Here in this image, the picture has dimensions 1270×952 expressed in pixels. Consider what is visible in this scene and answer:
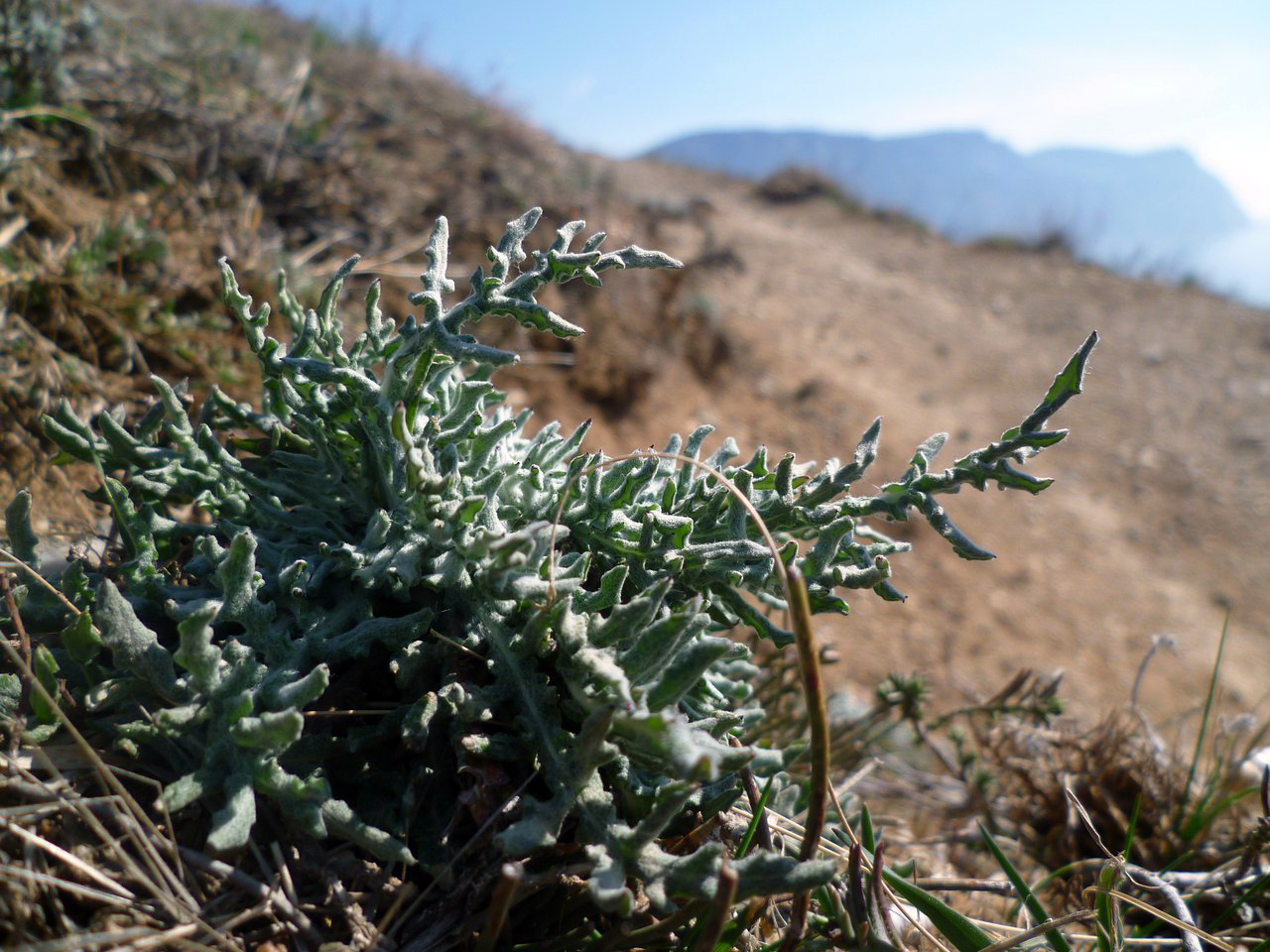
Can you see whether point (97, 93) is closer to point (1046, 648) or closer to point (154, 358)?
point (154, 358)

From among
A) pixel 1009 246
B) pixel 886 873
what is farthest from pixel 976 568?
pixel 1009 246

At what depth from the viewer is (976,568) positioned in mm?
7539

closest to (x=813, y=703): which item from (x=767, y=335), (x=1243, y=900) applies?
(x=1243, y=900)

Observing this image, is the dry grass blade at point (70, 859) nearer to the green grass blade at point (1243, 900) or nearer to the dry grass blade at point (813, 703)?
the dry grass blade at point (813, 703)

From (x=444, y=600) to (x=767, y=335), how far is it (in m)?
8.23

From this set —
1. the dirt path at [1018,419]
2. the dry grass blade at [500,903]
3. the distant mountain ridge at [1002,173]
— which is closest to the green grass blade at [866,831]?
the dry grass blade at [500,903]

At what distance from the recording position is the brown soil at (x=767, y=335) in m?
3.33

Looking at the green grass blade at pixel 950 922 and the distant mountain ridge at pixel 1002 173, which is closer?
the green grass blade at pixel 950 922

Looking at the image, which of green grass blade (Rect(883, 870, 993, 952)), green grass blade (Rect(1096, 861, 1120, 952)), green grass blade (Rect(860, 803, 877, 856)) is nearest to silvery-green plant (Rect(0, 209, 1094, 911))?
green grass blade (Rect(860, 803, 877, 856))

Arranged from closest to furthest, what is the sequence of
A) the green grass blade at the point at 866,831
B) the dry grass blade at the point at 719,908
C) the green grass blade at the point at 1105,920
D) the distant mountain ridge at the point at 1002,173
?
the dry grass blade at the point at 719,908 → the green grass blade at the point at 1105,920 → the green grass blade at the point at 866,831 → the distant mountain ridge at the point at 1002,173

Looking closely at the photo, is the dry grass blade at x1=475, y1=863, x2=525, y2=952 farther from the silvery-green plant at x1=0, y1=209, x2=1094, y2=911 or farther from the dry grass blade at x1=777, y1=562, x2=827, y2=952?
the dry grass blade at x1=777, y1=562, x2=827, y2=952

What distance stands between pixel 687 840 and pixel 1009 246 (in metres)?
17.0

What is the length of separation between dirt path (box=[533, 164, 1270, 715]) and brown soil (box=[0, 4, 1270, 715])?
0.04 metres

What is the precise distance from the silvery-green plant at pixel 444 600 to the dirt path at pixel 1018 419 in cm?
351
